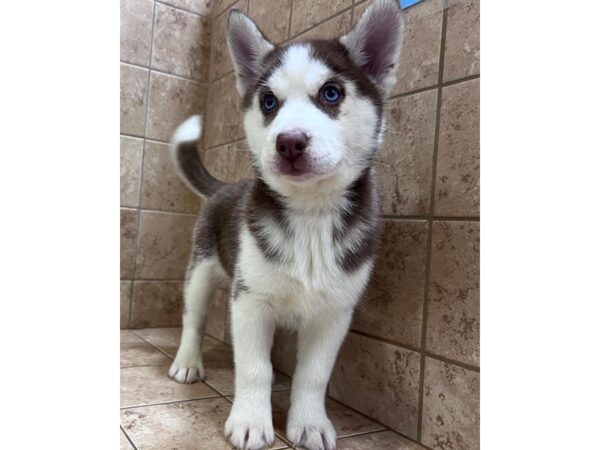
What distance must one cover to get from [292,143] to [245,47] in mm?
477

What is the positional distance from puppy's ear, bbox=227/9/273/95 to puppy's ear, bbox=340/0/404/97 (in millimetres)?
221

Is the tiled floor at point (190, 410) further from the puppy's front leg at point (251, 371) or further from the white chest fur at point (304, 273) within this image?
the white chest fur at point (304, 273)

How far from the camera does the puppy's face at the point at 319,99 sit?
0.95 metres

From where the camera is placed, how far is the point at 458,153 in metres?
1.11

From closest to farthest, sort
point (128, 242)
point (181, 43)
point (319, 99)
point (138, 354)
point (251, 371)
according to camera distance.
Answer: point (319, 99)
point (251, 371)
point (181, 43)
point (138, 354)
point (128, 242)

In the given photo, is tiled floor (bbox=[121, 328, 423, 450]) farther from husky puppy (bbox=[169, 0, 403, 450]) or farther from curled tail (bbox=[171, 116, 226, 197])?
curled tail (bbox=[171, 116, 226, 197])

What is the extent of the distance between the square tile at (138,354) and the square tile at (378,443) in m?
0.71

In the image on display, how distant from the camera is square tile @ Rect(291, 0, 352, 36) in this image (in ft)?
4.10

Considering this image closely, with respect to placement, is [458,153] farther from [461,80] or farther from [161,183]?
[161,183]

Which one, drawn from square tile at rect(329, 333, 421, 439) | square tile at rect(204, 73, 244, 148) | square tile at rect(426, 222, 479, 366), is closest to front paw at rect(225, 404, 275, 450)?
square tile at rect(329, 333, 421, 439)

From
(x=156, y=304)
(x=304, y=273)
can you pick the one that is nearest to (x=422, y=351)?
(x=304, y=273)

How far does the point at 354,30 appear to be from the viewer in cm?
111

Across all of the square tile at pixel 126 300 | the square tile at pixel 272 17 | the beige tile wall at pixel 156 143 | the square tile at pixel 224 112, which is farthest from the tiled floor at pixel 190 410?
the square tile at pixel 272 17
